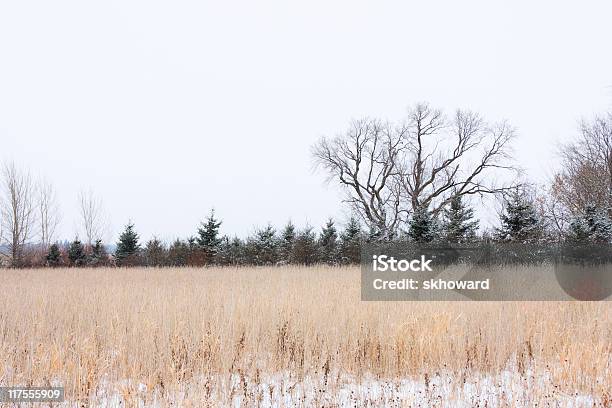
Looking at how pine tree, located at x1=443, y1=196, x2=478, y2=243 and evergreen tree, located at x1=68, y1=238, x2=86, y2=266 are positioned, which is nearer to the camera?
pine tree, located at x1=443, y1=196, x2=478, y2=243

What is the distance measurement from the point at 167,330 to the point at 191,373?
1017mm

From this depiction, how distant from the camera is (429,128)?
1118 inches

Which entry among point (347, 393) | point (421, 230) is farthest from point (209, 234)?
point (347, 393)

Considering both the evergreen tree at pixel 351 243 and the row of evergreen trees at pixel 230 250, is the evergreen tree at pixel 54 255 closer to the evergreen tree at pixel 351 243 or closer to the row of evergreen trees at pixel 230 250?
the row of evergreen trees at pixel 230 250

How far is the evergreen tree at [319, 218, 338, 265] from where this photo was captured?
22562mm

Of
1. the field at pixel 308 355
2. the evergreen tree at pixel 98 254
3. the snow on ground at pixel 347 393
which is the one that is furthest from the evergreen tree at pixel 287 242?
the snow on ground at pixel 347 393

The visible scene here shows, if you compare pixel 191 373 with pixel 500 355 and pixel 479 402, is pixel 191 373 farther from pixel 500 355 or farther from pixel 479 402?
pixel 500 355

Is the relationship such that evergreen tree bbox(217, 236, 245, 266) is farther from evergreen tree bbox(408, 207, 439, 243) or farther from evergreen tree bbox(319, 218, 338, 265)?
evergreen tree bbox(408, 207, 439, 243)

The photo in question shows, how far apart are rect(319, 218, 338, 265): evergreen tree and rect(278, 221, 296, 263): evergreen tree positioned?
5.49 ft

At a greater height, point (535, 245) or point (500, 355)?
point (535, 245)

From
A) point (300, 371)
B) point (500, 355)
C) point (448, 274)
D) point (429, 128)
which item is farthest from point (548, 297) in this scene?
point (429, 128)

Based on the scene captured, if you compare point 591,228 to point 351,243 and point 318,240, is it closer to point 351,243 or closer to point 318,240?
point 351,243

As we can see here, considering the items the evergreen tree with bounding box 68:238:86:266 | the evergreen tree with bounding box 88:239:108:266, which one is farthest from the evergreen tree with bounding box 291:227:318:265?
the evergreen tree with bounding box 68:238:86:266

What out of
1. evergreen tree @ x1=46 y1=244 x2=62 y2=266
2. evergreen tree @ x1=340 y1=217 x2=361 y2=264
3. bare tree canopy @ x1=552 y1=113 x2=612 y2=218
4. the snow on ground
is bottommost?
the snow on ground
